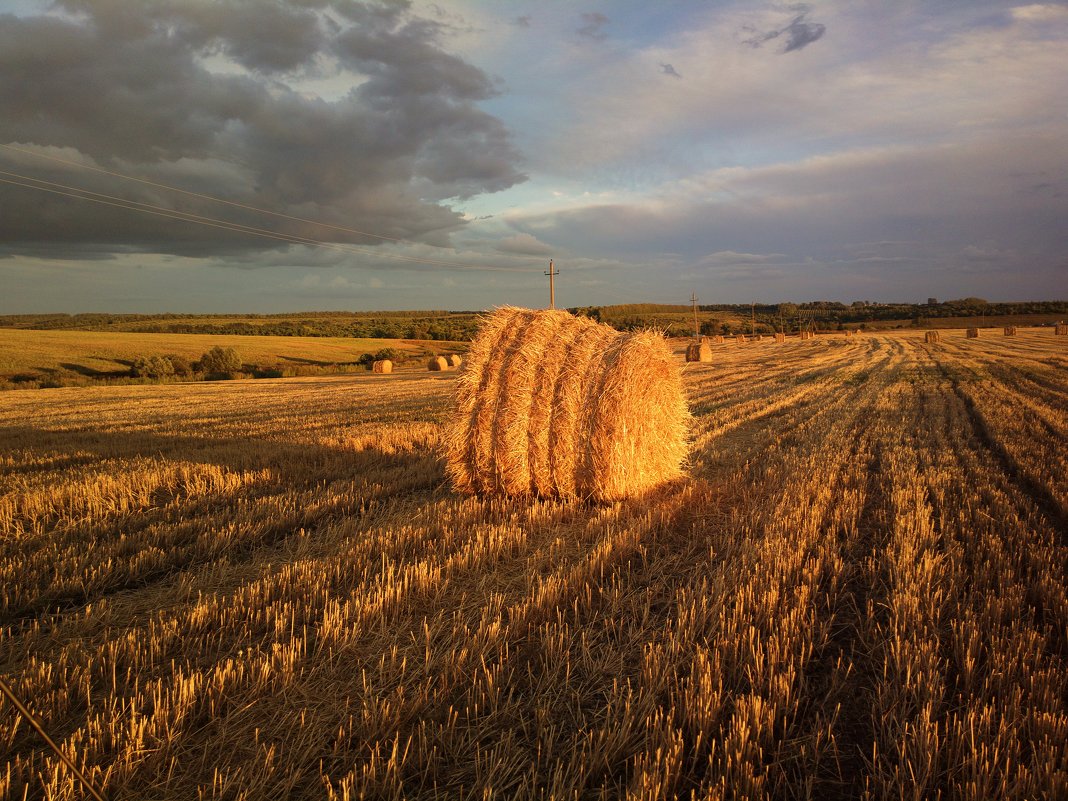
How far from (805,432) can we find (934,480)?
347 centimetres

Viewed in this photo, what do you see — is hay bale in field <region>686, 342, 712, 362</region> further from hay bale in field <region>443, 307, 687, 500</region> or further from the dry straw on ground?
hay bale in field <region>443, 307, 687, 500</region>

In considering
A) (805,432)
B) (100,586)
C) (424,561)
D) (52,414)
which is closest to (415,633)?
(424,561)

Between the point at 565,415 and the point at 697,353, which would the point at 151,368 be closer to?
the point at 697,353

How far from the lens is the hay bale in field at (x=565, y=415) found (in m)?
6.42

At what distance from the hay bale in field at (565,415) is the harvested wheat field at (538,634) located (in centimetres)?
33

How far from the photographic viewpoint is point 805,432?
33.9ft

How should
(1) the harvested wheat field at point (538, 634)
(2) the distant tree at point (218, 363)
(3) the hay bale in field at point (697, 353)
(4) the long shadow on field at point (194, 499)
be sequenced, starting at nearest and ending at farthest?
(1) the harvested wheat field at point (538, 634), (4) the long shadow on field at point (194, 499), (3) the hay bale in field at point (697, 353), (2) the distant tree at point (218, 363)

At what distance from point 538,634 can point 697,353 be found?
102 ft

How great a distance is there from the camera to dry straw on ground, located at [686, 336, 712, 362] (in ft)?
108

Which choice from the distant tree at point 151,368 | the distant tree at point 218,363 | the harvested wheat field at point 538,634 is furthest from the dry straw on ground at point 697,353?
the distant tree at point 151,368

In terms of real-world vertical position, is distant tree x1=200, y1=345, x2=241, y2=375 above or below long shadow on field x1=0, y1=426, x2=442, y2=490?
above

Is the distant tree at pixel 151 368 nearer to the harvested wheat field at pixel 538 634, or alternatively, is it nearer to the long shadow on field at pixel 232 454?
the long shadow on field at pixel 232 454

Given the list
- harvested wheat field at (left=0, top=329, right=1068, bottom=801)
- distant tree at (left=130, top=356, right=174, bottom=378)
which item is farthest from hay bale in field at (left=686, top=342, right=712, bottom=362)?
distant tree at (left=130, top=356, right=174, bottom=378)

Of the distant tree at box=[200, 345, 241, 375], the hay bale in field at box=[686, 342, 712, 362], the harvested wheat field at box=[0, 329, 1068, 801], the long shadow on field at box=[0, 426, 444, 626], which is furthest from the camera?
the distant tree at box=[200, 345, 241, 375]
